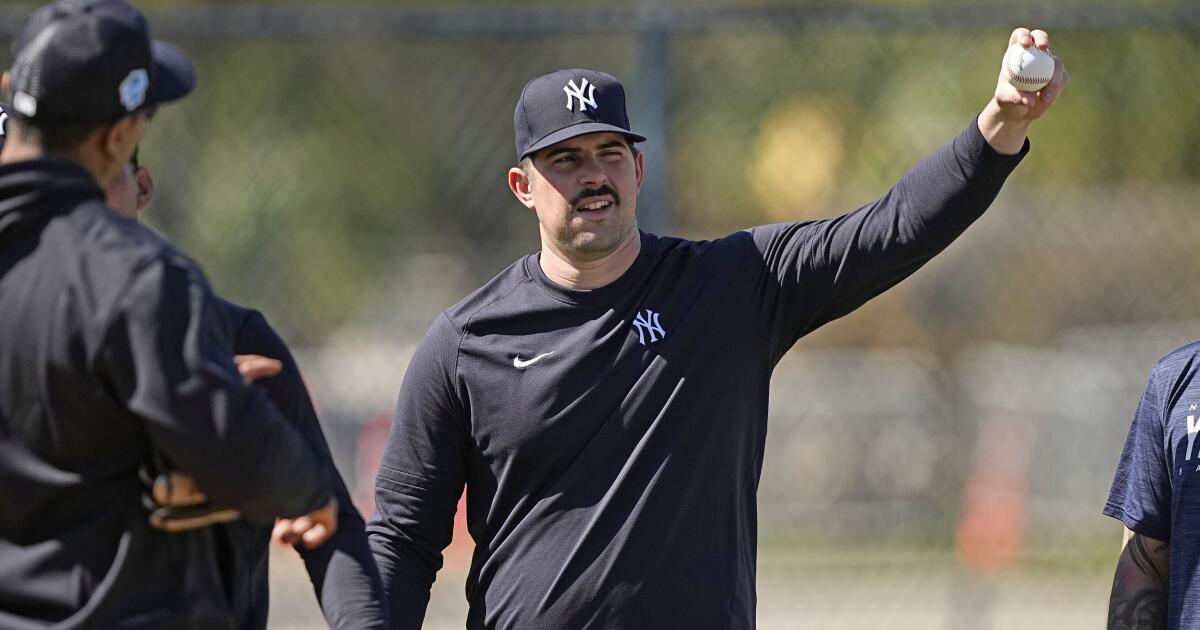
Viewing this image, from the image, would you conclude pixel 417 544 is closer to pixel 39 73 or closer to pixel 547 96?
pixel 547 96

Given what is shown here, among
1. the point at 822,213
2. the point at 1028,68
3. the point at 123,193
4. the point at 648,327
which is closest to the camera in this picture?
the point at 123,193

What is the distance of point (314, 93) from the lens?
902 centimetres

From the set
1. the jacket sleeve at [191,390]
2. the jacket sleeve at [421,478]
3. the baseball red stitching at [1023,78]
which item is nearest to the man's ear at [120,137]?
the jacket sleeve at [191,390]

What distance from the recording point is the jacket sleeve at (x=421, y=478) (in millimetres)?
3855

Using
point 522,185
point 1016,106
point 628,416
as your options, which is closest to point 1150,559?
point 1016,106

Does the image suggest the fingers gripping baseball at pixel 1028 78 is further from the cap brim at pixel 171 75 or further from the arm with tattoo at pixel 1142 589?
the cap brim at pixel 171 75

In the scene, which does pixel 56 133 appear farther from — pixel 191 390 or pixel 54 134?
pixel 191 390

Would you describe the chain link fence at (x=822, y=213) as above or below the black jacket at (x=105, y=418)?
above

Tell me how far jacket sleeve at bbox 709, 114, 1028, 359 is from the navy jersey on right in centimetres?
59

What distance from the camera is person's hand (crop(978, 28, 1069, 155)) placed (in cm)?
341

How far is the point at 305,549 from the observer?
9.61ft

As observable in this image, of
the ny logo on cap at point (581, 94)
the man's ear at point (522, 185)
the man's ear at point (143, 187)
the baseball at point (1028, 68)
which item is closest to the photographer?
the man's ear at point (143, 187)

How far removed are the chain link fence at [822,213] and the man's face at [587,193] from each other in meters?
2.30

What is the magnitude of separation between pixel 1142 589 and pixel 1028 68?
4.07 feet
